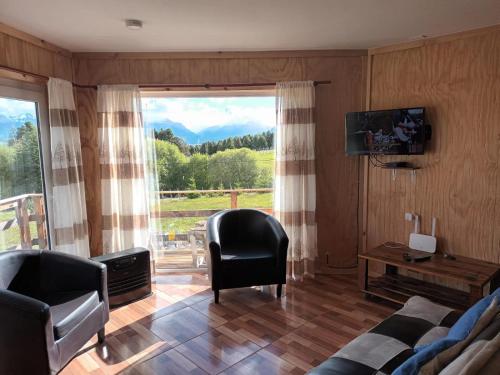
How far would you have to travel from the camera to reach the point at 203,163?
4.04m

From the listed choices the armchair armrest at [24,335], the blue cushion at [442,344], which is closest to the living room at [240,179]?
the armchair armrest at [24,335]

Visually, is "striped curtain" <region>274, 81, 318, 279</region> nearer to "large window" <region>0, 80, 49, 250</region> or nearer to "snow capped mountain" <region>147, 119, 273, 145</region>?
"snow capped mountain" <region>147, 119, 273, 145</region>

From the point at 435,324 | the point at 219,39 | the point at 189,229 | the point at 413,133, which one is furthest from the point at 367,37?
the point at 189,229

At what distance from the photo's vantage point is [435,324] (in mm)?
2031

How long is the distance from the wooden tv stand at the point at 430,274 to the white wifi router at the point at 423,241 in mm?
78

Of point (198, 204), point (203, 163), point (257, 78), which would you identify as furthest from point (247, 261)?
point (257, 78)

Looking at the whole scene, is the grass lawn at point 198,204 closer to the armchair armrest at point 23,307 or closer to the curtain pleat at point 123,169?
the curtain pleat at point 123,169

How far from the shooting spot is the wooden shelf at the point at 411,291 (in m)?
3.02

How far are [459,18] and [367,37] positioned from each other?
728 mm

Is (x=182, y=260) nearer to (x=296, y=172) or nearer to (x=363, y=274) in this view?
(x=296, y=172)

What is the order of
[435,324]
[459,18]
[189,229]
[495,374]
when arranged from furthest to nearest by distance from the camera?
[189,229]
[459,18]
[435,324]
[495,374]

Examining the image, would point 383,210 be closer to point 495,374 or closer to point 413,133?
point 413,133

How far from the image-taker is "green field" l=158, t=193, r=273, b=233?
4.03 m

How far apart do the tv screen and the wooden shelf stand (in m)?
1.21
